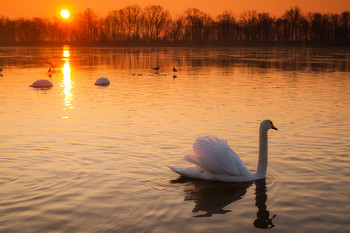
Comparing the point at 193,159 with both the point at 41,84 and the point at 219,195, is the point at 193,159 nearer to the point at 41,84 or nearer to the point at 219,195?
the point at 219,195

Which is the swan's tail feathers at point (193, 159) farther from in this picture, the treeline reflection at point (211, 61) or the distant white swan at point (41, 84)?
the treeline reflection at point (211, 61)

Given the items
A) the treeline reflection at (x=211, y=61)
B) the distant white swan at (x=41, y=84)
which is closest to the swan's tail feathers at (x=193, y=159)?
the distant white swan at (x=41, y=84)

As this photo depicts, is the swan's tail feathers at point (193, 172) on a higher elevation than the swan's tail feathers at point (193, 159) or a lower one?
lower

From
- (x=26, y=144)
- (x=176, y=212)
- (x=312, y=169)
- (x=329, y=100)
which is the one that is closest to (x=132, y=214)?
(x=176, y=212)

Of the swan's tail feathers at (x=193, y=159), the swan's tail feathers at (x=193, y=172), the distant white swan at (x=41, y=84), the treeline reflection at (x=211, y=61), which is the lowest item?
the swan's tail feathers at (x=193, y=172)

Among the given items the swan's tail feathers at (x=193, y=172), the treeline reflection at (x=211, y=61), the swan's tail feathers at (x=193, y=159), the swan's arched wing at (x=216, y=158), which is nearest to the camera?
the swan's arched wing at (x=216, y=158)

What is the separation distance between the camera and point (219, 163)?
8820mm

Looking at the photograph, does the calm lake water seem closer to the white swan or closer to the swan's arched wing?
the white swan

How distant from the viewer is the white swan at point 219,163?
884 cm

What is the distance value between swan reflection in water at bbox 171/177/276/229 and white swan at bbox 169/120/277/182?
5.6 inches

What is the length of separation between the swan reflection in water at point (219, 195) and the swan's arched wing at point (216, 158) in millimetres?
310

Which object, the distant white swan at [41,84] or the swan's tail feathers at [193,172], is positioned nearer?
the swan's tail feathers at [193,172]

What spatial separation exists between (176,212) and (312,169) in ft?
13.1

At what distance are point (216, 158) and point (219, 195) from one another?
0.73 metres
